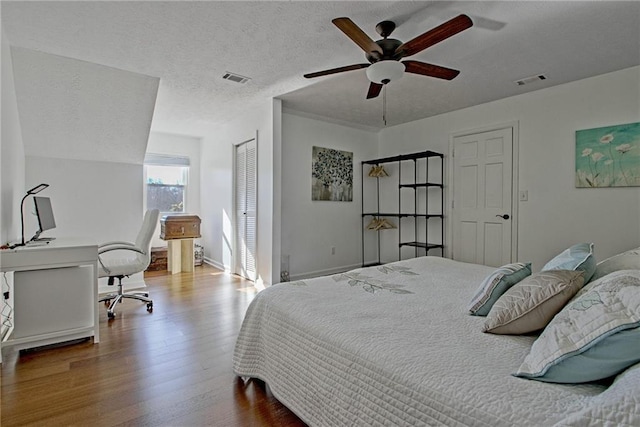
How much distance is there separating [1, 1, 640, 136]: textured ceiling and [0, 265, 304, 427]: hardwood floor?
2338mm

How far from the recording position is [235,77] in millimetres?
3268

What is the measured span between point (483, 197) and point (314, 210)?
2264mm

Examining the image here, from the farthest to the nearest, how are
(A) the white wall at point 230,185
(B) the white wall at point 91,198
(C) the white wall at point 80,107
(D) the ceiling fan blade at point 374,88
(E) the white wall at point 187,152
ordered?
Answer: (E) the white wall at point 187,152, (A) the white wall at point 230,185, (B) the white wall at point 91,198, (C) the white wall at point 80,107, (D) the ceiling fan blade at point 374,88

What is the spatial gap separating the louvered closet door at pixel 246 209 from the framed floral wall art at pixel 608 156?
145 inches

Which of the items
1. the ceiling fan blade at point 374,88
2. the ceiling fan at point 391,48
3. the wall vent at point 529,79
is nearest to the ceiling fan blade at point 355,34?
the ceiling fan at point 391,48

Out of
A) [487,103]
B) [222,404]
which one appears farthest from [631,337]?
[487,103]

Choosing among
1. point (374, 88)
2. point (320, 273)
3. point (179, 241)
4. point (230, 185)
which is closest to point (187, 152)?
point (230, 185)

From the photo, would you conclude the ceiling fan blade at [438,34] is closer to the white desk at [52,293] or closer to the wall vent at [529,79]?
the wall vent at [529,79]

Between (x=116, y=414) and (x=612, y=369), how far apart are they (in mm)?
2085

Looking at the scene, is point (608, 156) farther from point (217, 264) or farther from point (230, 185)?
point (217, 264)

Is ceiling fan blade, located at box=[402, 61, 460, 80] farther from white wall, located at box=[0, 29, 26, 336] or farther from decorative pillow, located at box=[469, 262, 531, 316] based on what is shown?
white wall, located at box=[0, 29, 26, 336]

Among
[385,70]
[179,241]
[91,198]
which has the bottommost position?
[179,241]

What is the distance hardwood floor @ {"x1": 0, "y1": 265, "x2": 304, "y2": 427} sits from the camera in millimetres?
1640

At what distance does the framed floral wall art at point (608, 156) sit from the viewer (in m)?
3.00
